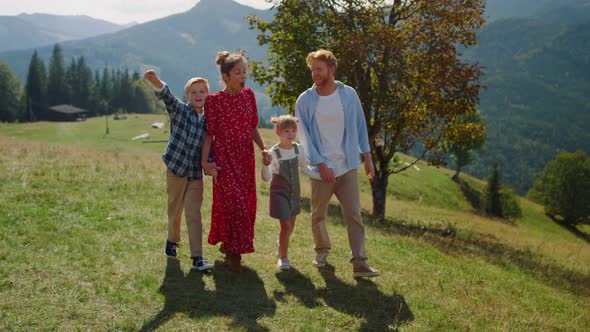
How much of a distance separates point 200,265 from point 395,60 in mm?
12128

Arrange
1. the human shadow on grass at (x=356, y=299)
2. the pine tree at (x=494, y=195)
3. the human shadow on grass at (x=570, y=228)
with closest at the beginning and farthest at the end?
the human shadow on grass at (x=356, y=299) < the pine tree at (x=494, y=195) < the human shadow on grass at (x=570, y=228)

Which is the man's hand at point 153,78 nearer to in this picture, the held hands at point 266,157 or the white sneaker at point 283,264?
the held hands at point 266,157

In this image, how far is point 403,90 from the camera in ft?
55.6

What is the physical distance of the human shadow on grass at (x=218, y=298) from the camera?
17.8ft

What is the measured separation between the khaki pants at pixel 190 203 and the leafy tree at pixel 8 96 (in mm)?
106661

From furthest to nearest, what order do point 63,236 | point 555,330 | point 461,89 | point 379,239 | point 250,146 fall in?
point 461,89 → point 379,239 → point 63,236 → point 250,146 → point 555,330

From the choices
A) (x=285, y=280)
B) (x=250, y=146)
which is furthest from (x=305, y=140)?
(x=285, y=280)

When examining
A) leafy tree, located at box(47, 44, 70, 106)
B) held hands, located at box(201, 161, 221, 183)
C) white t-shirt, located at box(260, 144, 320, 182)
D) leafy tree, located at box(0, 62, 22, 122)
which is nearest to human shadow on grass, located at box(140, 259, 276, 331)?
held hands, located at box(201, 161, 221, 183)

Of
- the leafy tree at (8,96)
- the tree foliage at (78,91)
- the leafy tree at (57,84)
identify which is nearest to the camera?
the leafy tree at (8,96)

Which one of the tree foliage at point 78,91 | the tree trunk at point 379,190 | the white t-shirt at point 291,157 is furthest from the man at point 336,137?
the tree foliage at point 78,91

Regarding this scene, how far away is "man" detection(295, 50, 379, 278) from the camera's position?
6789mm

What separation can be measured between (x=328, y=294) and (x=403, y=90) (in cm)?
1184

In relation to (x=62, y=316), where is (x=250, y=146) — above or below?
above

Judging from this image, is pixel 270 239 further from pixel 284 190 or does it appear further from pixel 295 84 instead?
pixel 295 84
